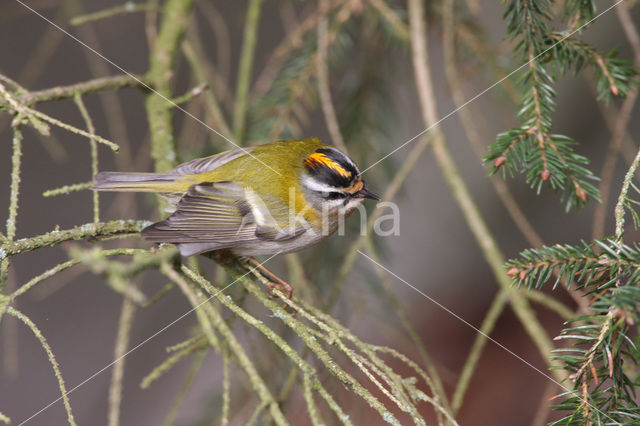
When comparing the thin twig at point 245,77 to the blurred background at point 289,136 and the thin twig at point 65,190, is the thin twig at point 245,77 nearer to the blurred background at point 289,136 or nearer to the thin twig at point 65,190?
the blurred background at point 289,136

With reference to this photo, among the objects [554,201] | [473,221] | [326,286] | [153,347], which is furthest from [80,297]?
[554,201]

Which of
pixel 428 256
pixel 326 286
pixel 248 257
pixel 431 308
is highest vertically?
pixel 248 257

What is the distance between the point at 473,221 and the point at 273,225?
1.47ft

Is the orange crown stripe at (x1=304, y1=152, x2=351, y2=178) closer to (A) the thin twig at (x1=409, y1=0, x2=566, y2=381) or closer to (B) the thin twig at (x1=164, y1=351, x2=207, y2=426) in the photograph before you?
(A) the thin twig at (x1=409, y1=0, x2=566, y2=381)

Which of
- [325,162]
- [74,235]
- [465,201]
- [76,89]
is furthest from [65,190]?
[465,201]

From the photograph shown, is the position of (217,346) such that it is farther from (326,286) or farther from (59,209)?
(59,209)

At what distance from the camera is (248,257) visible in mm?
1279

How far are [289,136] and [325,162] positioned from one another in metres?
0.22

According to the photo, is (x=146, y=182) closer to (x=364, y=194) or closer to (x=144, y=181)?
(x=144, y=181)

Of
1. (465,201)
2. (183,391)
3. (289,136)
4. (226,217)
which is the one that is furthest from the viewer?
(289,136)

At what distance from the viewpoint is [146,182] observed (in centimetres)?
117

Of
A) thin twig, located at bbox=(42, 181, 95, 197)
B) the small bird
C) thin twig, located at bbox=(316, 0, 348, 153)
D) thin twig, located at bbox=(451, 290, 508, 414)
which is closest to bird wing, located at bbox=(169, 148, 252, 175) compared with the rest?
the small bird

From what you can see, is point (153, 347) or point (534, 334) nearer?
point (534, 334)

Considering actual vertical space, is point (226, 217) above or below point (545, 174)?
above
